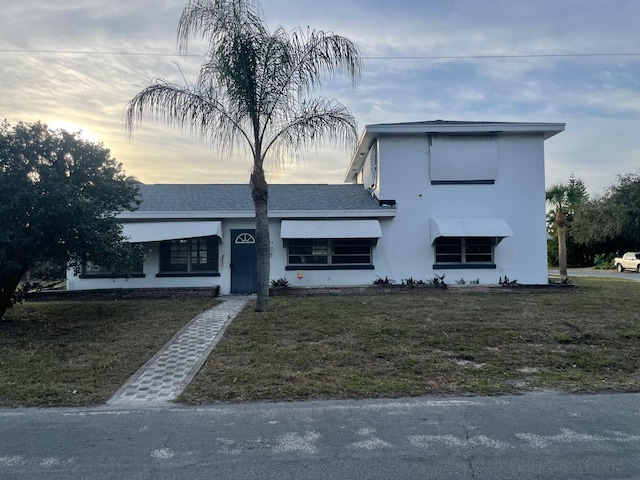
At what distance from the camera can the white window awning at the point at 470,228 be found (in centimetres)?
1420

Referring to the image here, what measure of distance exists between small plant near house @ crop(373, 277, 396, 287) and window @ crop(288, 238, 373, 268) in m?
0.52

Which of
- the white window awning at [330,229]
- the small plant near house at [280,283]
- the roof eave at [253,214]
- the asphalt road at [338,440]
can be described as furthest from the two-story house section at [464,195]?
the asphalt road at [338,440]

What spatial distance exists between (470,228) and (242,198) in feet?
25.5

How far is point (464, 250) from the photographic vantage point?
49.6 feet

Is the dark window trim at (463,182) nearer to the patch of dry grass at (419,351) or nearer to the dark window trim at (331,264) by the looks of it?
the dark window trim at (331,264)

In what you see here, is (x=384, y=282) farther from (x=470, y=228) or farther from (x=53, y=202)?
(x=53, y=202)

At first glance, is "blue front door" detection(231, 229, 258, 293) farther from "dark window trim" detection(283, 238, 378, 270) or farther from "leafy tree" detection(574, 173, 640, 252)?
"leafy tree" detection(574, 173, 640, 252)

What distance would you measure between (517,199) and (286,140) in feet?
29.5

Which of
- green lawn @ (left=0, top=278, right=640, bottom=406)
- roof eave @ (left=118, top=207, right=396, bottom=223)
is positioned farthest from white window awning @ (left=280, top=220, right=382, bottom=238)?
green lawn @ (left=0, top=278, right=640, bottom=406)

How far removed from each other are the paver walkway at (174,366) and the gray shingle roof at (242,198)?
5.52 meters

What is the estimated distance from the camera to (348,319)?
376 inches

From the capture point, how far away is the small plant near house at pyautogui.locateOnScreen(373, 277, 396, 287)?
569 inches

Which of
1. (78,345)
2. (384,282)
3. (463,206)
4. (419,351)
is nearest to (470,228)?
(463,206)

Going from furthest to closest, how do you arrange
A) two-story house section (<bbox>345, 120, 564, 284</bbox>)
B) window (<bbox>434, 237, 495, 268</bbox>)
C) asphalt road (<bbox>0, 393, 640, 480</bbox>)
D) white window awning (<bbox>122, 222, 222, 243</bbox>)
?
window (<bbox>434, 237, 495, 268</bbox>)
two-story house section (<bbox>345, 120, 564, 284</bbox>)
white window awning (<bbox>122, 222, 222, 243</bbox>)
asphalt road (<bbox>0, 393, 640, 480</bbox>)
